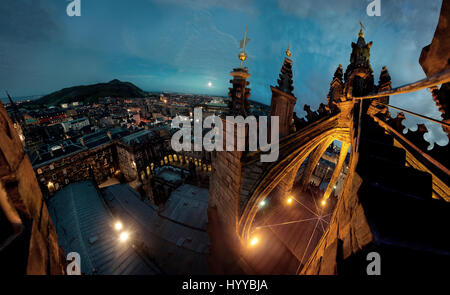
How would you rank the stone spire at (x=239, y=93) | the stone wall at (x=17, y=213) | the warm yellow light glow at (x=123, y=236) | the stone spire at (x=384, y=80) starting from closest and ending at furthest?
the stone wall at (x=17, y=213) < the stone spire at (x=239, y=93) < the stone spire at (x=384, y=80) < the warm yellow light glow at (x=123, y=236)

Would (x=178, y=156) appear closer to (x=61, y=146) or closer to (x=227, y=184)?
(x=61, y=146)

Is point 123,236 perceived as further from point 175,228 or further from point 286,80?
point 286,80

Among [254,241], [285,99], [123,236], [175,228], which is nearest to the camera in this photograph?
[285,99]

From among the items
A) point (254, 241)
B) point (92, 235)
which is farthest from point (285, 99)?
point (92, 235)

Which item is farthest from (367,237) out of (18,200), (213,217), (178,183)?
(178,183)

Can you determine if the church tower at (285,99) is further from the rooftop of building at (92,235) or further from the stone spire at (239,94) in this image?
the rooftop of building at (92,235)

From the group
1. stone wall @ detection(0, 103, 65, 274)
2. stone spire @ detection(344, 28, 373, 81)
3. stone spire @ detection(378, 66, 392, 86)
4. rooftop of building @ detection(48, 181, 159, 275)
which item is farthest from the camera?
rooftop of building @ detection(48, 181, 159, 275)

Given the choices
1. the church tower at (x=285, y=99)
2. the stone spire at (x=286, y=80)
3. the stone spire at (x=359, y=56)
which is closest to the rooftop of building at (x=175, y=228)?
the church tower at (x=285, y=99)

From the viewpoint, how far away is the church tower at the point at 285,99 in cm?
459

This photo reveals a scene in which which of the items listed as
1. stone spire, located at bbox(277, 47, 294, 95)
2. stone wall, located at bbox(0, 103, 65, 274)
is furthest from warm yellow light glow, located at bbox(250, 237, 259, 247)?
stone wall, located at bbox(0, 103, 65, 274)

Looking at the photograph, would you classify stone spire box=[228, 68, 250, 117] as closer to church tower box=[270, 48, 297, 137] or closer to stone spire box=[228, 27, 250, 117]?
stone spire box=[228, 27, 250, 117]

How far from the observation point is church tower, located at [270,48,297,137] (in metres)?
4.59

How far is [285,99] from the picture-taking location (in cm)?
471

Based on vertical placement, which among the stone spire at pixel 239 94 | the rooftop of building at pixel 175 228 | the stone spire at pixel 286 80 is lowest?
the rooftop of building at pixel 175 228
